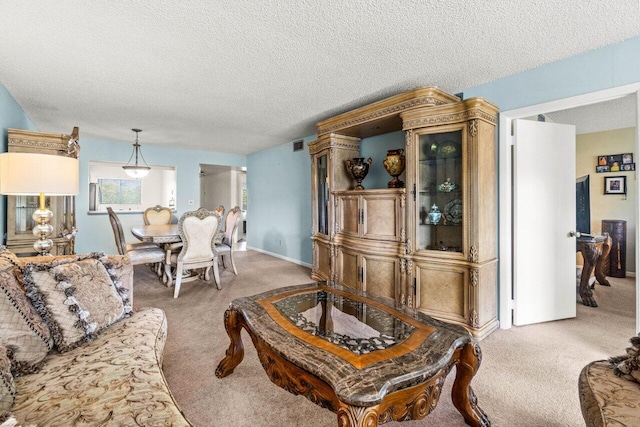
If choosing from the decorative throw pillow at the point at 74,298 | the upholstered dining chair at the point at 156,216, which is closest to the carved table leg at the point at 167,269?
the upholstered dining chair at the point at 156,216

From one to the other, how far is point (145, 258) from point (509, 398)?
402cm

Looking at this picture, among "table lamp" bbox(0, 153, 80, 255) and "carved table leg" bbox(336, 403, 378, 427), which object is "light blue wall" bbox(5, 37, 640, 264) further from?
"carved table leg" bbox(336, 403, 378, 427)

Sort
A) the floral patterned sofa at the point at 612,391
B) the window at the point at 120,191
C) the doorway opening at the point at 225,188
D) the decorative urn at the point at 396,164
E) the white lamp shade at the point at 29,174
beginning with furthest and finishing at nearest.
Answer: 1. the doorway opening at the point at 225,188
2. the window at the point at 120,191
3. the decorative urn at the point at 396,164
4. the white lamp shade at the point at 29,174
5. the floral patterned sofa at the point at 612,391

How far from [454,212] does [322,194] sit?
1.86 m

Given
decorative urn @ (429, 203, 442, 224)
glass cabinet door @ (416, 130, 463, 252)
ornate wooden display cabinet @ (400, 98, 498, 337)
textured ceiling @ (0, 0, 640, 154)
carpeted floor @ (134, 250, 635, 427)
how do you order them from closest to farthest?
carpeted floor @ (134, 250, 635, 427) → textured ceiling @ (0, 0, 640, 154) → ornate wooden display cabinet @ (400, 98, 498, 337) → glass cabinet door @ (416, 130, 463, 252) → decorative urn @ (429, 203, 442, 224)

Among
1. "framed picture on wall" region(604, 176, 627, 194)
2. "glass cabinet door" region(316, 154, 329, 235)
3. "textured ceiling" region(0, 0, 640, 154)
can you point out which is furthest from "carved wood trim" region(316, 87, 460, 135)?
"framed picture on wall" region(604, 176, 627, 194)

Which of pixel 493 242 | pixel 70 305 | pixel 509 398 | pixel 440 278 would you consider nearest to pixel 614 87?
pixel 493 242

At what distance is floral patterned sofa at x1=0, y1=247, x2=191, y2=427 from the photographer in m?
0.99

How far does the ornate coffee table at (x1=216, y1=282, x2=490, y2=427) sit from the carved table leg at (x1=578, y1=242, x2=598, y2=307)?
2.83 metres

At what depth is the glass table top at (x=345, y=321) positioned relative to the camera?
4.51ft

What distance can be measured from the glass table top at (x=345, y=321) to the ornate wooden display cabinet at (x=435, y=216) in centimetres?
116

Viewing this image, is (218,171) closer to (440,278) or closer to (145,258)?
(145,258)

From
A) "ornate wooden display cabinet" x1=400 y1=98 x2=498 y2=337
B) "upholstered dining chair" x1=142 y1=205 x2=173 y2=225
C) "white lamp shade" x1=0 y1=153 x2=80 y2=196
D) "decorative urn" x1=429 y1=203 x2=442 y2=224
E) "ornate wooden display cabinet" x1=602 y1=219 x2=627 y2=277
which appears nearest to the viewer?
"white lamp shade" x1=0 y1=153 x2=80 y2=196

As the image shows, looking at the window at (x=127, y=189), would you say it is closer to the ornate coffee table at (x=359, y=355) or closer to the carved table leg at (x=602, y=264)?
the ornate coffee table at (x=359, y=355)
